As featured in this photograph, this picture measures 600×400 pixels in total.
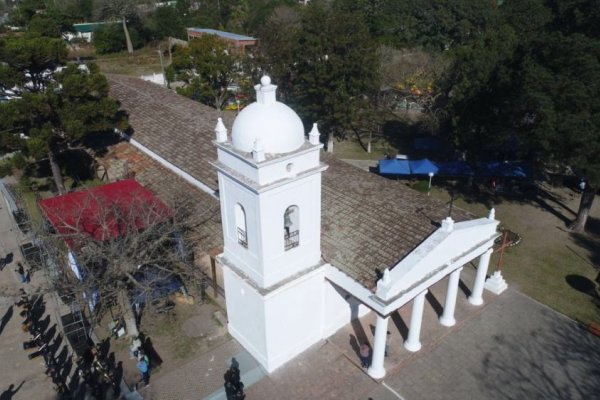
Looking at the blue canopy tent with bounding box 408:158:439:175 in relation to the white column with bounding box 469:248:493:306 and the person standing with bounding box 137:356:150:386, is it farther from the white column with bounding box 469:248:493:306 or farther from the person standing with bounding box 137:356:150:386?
the person standing with bounding box 137:356:150:386

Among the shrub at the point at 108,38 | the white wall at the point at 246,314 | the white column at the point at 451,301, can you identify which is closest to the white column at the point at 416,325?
the white column at the point at 451,301

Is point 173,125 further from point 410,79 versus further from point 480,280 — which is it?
point 410,79

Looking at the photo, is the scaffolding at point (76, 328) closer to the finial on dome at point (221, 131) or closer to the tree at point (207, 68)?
the finial on dome at point (221, 131)

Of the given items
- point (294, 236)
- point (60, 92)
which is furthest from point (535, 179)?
point (60, 92)

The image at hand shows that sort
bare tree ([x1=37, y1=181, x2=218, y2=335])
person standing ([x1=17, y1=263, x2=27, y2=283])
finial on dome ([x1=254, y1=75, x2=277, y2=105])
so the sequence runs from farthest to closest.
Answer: person standing ([x1=17, y1=263, x2=27, y2=283]), bare tree ([x1=37, y1=181, x2=218, y2=335]), finial on dome ([x1=254, y1=75, x2=277, y2=105])

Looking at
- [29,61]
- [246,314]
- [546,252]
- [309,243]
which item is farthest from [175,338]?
[546,252]

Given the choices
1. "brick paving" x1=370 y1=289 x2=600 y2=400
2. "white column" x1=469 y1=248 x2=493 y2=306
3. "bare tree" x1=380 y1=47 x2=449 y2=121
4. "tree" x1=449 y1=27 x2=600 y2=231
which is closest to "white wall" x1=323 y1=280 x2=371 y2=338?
"brick paving" x1=370 y1=289 x2=600 y2=400
